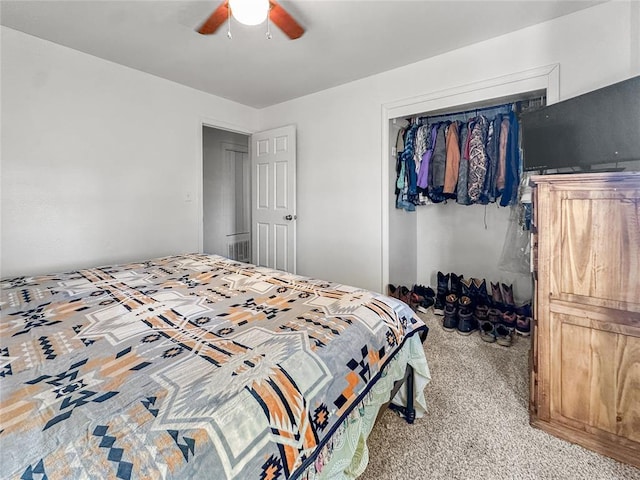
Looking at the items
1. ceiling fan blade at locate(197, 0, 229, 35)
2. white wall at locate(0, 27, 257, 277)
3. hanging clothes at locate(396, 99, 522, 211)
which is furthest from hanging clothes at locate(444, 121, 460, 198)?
white wall at locate(0, 27, 257, 277)

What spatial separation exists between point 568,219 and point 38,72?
3.57 metres

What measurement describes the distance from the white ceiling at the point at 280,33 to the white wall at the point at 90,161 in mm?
216

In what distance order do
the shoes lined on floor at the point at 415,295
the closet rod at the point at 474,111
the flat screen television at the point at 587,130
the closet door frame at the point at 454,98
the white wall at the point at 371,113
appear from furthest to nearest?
the shoes lined on floor at the point at 415,295
the closet rod at the point at 474,111
the closet door frame at the point at 454,98
the white wall at the point at 371,113
the flat screen television at the point at 587,130

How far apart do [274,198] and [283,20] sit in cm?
217

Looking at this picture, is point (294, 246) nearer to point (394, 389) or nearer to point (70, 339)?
point (394, 389)

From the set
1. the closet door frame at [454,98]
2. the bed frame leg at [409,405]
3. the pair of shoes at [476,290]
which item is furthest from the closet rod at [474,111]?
the bed frame leg at [409,405]

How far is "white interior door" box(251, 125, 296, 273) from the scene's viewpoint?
3.56 meters

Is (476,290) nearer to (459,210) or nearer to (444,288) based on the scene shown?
(444,288)

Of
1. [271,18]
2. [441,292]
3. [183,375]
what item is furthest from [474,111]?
[183,375]

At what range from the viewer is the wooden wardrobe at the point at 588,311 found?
1267 mm

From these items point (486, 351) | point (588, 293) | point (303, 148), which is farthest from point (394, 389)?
point (303, 148)

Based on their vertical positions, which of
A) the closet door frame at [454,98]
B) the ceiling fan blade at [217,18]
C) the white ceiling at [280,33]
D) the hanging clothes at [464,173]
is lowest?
the hanging clothes at [464,173]

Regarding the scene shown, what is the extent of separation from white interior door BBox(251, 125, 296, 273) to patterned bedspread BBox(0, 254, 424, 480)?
83.2 inches

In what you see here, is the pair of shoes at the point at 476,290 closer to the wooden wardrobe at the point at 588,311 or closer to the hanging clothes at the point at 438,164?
the hanging clothes at the point at 438,164
